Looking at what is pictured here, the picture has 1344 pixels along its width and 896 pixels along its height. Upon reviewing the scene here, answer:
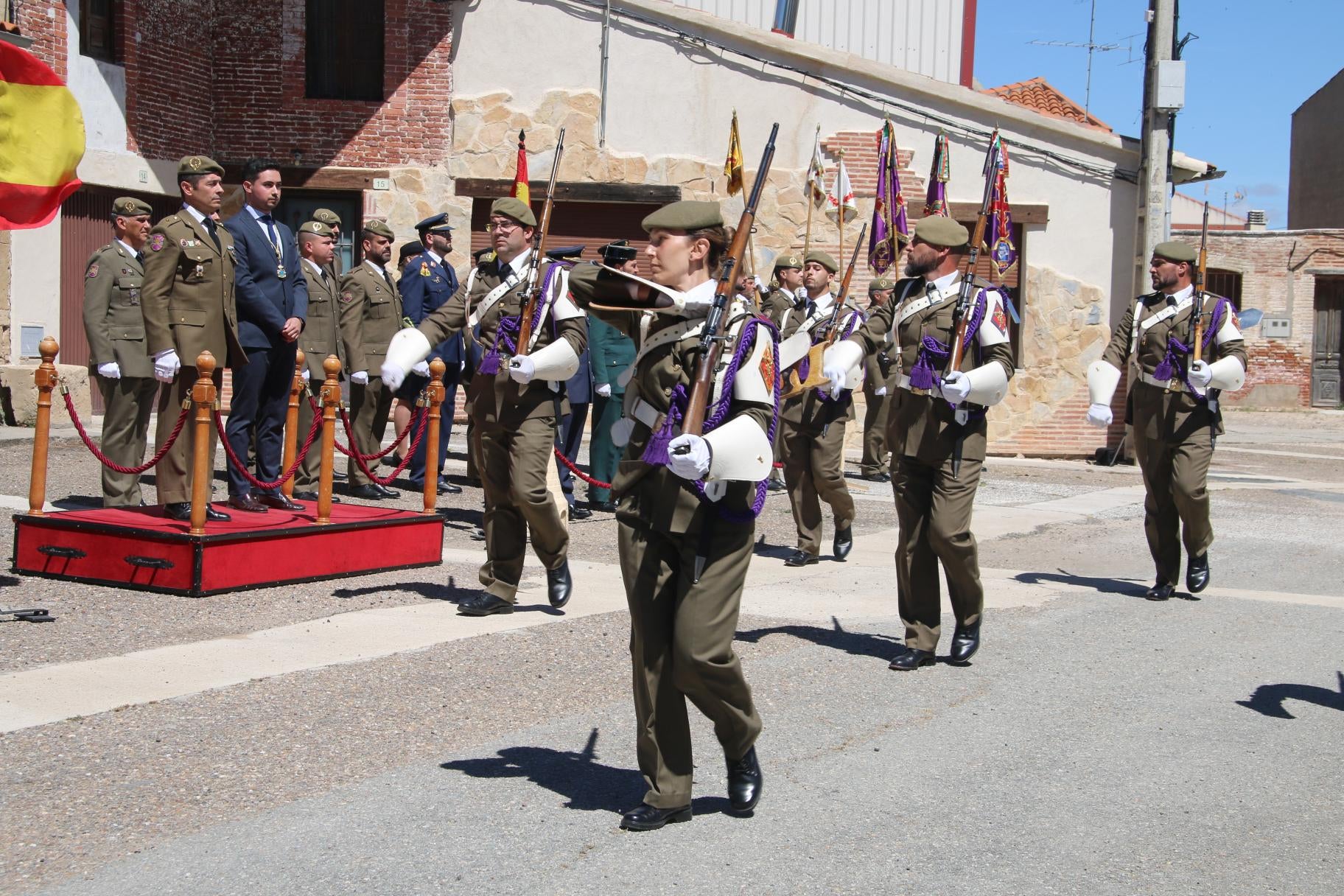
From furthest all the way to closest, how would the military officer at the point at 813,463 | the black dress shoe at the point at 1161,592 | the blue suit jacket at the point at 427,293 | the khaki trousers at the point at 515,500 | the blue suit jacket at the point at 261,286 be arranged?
the blue suit jacket at the point at 427,293, the military officer at the point at 813,463, the black dress shoe at the point at 1161,592, the blue suit jacket at the point at 261,286, the khaki trousers at the point at 515,500

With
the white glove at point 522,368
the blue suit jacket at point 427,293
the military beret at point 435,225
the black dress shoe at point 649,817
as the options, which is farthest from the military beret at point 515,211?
the military beret at point 435,225

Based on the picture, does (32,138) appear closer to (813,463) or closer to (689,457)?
(689,457)

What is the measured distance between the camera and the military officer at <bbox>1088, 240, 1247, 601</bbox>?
9.49 m

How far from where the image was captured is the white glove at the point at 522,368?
7.61 metres

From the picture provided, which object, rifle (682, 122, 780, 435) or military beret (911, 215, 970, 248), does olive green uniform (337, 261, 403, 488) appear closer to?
military beret (911, 215, 970, 248)

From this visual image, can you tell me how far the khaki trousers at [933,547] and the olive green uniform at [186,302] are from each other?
403 cm

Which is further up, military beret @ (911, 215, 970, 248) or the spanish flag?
the spanish flag

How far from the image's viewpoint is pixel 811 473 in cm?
1029

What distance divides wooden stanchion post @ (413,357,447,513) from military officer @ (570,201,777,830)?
468 centimetres

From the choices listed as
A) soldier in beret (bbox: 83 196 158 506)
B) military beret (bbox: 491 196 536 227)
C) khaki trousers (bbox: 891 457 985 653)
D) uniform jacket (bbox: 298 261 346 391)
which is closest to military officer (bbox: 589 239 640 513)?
uniform jacket (bbox: 298 261 346 391)

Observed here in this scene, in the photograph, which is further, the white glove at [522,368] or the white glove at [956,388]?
the white glove at [522,368]

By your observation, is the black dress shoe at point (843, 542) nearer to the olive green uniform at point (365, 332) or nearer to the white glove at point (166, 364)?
the olive green uniform at point (365, 332)

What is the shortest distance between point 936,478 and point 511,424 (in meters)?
2.19

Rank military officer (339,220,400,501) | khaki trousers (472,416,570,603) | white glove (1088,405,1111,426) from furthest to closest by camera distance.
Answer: military officer (339,220,400,501), white glove (1088,405,1111,426), khaki trousers (472,416,570,603)
